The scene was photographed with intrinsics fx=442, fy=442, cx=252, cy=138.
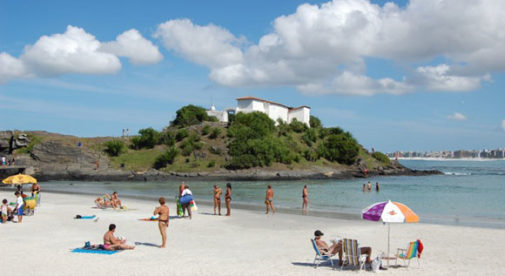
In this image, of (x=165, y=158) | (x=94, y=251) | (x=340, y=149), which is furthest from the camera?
(x=340, y=149)

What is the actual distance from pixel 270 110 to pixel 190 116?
17038 mm

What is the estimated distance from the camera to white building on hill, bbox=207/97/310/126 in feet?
297

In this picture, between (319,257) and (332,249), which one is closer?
(332,249)

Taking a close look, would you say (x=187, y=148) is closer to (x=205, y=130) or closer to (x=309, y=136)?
(x=205, y=130)

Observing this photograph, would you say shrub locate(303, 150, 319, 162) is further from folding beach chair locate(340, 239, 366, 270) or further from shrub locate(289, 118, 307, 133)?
folding beach chair locate(340, 239, 366, 270)

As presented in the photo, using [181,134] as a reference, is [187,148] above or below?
below

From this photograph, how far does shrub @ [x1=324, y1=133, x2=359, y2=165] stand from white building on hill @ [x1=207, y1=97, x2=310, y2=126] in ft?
34.8

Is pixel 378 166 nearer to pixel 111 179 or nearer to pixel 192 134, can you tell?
pixel 192 134

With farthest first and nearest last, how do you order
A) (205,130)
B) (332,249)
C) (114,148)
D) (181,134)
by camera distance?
(205,130)
(181,134)
(114,148)
(332,249)

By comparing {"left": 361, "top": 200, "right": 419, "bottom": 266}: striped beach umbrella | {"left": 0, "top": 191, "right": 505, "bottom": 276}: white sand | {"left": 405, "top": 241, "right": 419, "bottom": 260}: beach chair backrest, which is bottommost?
{"left": 0, "top": 191, "right": 505, "bottom": 276}: white sand

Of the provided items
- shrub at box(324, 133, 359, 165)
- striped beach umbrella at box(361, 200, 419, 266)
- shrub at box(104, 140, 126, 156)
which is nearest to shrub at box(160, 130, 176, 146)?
shrub at box(104, 140, 126, 156)

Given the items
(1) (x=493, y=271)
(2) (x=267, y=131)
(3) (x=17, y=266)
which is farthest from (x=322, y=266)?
(2) (x=267, y=131)

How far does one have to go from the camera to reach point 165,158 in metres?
76.6

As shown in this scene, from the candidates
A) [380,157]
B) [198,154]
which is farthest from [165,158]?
[380,157]
